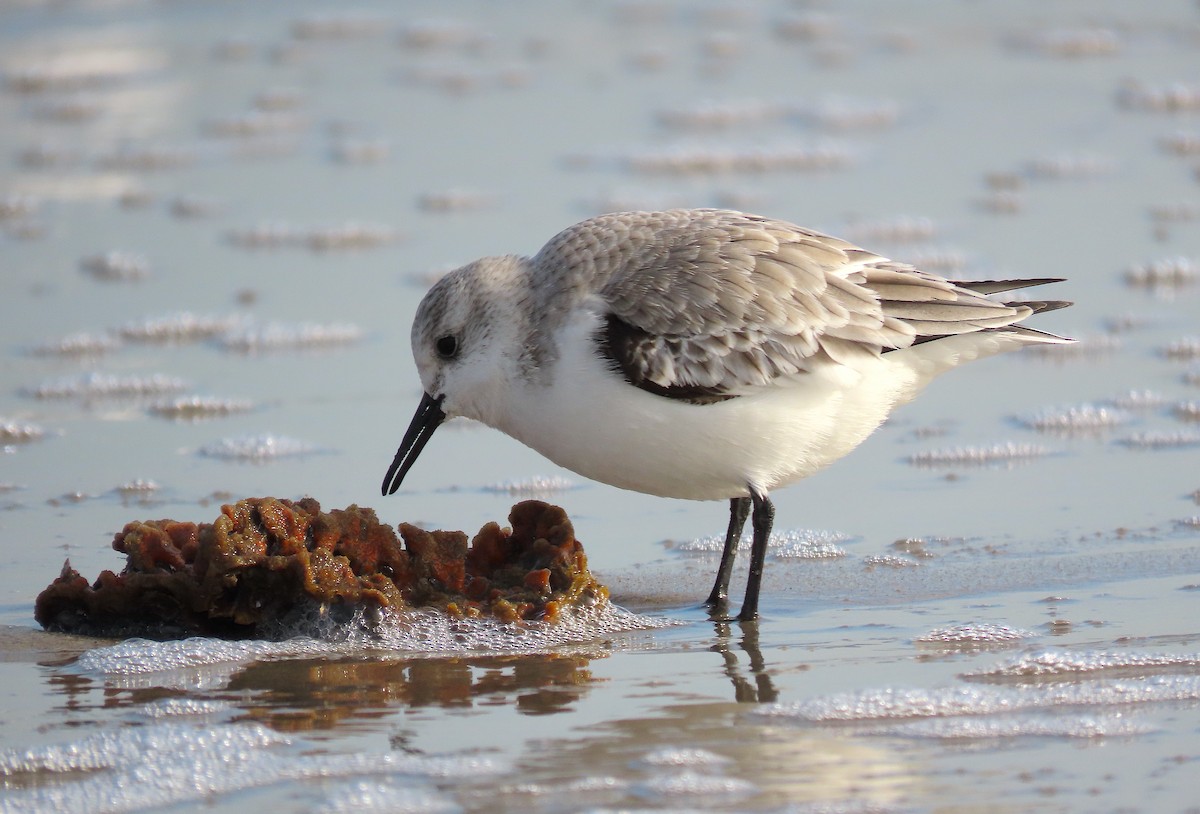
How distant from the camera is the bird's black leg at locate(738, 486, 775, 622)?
238 inches

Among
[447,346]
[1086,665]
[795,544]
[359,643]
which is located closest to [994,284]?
[795,544]

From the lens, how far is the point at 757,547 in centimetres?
618

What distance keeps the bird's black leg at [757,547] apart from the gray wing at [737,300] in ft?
1.47

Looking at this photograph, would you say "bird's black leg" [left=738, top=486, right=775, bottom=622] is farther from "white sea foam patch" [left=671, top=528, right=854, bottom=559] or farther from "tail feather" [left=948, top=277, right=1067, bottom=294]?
"tail feather" [left=948, top=277, right=1067, bottom=294]

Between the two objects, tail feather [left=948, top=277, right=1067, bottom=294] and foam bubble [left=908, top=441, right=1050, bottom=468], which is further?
foam bubble [left=908, top=441, right=1050, bottom=468]

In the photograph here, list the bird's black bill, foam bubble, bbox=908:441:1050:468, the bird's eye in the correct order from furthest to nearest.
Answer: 1. foam bubble, bbox=908:441:1050:468
2. the bird's black bill
3. the bird's eye

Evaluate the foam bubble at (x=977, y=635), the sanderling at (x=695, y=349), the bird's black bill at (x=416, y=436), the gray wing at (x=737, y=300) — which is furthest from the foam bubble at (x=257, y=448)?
the foam bubble at (x=977, y=635)

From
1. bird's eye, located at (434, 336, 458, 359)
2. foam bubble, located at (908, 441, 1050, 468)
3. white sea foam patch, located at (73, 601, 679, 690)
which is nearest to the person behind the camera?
white sea foam patch, located at (73, 601, 679, 690)

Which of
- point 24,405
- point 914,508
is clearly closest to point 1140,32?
point 914,508

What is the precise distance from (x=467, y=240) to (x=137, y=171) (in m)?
3.32

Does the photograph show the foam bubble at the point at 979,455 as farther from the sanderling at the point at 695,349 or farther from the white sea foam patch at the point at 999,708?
the white sea foam patch at the point at 999,708

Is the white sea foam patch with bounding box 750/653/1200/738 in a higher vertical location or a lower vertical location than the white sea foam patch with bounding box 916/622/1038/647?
lower

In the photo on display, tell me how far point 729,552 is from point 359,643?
139cm

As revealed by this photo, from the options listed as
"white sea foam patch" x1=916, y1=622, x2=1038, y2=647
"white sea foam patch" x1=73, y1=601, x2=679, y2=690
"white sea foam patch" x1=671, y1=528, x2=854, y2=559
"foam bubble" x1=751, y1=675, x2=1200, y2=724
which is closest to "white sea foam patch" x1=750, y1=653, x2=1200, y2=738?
"foam bubble" x1=751, y1=675, x2=1200, y2=724
